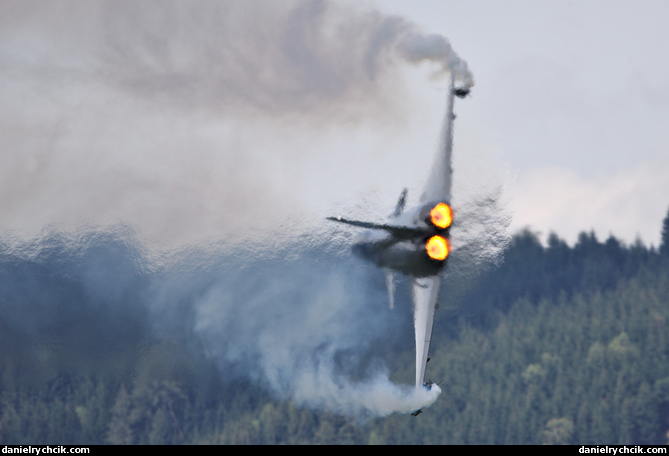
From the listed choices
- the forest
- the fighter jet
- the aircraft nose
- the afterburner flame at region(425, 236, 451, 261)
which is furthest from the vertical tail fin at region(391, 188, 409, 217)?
the forest

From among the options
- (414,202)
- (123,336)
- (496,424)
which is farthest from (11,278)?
(496,424)

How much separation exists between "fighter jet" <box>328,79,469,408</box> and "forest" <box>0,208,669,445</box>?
21.2 ft

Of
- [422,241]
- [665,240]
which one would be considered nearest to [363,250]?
[422,241]

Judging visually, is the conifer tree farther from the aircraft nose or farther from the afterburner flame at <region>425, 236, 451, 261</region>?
the afterburner flame at <region>425, 236, 451, 261</region>

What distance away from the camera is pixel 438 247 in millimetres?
36125

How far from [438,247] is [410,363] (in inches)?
627

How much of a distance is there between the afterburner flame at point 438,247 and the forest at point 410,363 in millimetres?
10354

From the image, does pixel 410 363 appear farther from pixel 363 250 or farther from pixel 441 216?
pixel 441 216

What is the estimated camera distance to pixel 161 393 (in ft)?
180

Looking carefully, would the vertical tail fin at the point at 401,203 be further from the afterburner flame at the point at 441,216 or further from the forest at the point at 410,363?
the forest at the point at 410,363

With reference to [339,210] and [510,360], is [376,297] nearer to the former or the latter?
[339,210]

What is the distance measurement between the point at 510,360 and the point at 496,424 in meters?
8.36

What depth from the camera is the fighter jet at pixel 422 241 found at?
3603cm

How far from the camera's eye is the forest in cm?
4791
